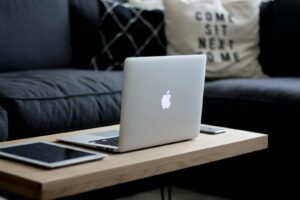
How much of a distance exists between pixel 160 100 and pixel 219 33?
4.33 ft

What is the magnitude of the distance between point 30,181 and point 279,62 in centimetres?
180

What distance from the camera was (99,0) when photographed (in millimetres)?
2865

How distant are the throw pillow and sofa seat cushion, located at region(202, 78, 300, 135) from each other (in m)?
0.24

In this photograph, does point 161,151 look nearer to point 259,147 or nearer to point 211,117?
point 259,147

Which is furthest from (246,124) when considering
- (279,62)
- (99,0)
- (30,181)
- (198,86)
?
(30,181)

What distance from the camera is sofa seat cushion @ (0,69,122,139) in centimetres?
195

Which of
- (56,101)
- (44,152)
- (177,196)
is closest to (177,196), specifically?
(177,196)

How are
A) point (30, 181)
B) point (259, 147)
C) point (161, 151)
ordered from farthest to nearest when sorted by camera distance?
point (259, 147) < point (161, 151) < point (30, 181)

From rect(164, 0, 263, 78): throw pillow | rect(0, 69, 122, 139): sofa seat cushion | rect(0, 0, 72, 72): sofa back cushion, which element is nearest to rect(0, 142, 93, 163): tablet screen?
rect(0, 69, 122, 139): sofa seat cushion

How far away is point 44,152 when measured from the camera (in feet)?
4.52

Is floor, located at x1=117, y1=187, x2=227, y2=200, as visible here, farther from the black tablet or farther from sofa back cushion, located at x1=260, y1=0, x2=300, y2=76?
the black tablet

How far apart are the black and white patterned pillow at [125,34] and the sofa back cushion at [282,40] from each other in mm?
485

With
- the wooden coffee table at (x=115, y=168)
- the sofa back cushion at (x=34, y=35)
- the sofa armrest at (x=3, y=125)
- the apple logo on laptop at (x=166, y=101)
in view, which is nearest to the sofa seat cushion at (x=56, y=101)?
the sofa armrest at (x=3, y=125)

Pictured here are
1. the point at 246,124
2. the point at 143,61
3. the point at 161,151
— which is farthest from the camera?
the point at 246,124
